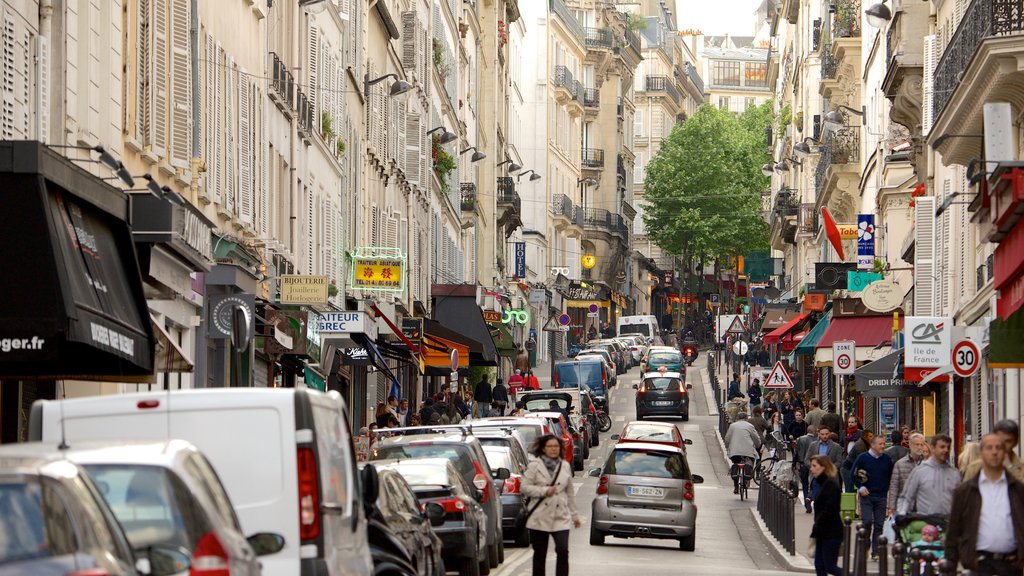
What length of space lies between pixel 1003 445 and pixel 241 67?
18.0m

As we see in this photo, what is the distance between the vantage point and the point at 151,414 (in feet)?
37.2

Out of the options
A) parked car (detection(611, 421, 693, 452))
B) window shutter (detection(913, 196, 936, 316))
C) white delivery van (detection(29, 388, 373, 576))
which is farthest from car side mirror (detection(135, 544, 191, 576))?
parked car (detection(611, 421, 693, 452))

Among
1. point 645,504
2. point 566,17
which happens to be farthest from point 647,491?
point 566,17

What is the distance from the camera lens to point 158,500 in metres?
8.73

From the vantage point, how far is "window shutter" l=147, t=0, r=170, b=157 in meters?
22.7

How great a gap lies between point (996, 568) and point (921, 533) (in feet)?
14.1

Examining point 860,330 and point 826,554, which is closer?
point 826,554

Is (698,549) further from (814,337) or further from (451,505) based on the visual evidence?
(814,337)

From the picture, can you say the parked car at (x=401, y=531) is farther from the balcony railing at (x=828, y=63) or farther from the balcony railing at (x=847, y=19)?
the balcony railing at (x=828, y=63)

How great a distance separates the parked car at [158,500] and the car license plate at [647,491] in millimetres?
18611

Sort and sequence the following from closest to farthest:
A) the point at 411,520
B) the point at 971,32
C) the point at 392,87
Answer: the point at 411,520 < the point at 971,32 < the point at 392,87

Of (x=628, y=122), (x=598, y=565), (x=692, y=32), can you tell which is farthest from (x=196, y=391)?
(x=692, y=32)

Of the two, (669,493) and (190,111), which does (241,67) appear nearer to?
(190,111)

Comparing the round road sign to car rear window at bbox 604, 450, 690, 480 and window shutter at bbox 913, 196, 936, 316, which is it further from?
window shutter at bbox 913, 196, 936, 316
